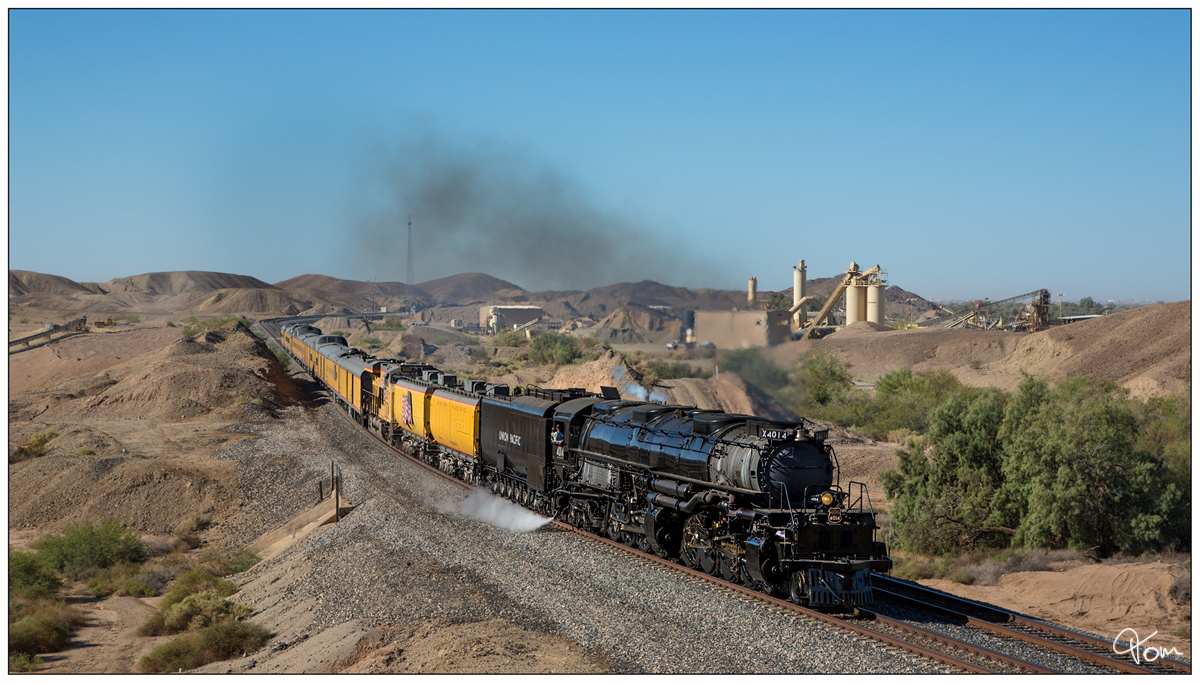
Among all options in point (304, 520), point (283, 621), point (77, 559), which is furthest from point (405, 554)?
point (77, 559)

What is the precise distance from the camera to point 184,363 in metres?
64.8

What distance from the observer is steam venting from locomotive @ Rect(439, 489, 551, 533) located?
2428 centimetres

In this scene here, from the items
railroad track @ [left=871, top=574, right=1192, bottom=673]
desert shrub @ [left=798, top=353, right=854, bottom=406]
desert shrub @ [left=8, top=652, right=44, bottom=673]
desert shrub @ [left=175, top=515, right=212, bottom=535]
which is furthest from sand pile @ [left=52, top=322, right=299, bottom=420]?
railroad track @ [left=871, top=574, right=1192, bottom=673]

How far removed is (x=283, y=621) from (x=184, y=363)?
53.2 m

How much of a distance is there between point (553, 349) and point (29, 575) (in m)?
61.9

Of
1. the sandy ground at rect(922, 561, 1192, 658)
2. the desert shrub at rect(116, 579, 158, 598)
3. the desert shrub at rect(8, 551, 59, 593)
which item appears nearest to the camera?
the sandy ground at rect(922, 561, 1192, 658)

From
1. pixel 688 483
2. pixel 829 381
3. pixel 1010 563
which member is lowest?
pixel 1010 563

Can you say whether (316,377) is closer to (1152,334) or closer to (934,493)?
(934,493)

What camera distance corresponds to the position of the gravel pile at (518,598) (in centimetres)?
1351

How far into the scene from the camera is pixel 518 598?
55.4 feet

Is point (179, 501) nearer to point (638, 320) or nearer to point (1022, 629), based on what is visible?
point (638, 320)

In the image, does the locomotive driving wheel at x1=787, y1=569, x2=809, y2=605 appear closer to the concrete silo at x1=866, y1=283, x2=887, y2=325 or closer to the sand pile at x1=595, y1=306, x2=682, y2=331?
the sand pile at x1=595, y1=306, x2=682, y2=331

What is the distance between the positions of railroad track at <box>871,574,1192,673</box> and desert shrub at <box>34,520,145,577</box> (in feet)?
78.5

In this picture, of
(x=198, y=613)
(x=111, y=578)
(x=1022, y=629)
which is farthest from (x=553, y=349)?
(x=1022, y=629)
